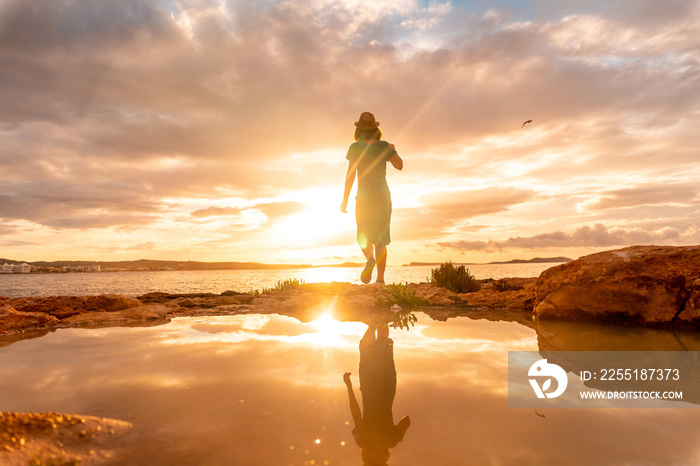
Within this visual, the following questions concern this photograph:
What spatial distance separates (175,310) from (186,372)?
15.2ft

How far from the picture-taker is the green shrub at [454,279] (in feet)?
34.8

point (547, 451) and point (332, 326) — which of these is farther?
point (332, 326)

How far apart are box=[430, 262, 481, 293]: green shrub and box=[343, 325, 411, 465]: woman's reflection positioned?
726 centimetres

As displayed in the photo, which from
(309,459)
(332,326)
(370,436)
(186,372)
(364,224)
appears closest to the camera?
(309,459)

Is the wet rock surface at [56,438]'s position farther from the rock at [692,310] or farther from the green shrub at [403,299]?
the rock at [692,310]

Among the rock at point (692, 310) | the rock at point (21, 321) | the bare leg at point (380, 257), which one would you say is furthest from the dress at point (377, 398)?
the rock at point (21, 321)

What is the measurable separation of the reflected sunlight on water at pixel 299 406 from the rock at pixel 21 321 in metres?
1.41

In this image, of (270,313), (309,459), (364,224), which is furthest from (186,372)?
(364,224)

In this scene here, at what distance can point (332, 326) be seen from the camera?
5293mm

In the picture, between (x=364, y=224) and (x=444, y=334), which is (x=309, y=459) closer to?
(x=444, y=334)

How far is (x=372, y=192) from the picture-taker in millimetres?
7797

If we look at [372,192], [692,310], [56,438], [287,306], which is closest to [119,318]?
[287,306]

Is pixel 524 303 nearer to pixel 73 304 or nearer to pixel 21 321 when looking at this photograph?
pixel 21 321

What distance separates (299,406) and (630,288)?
5845 millimetres
